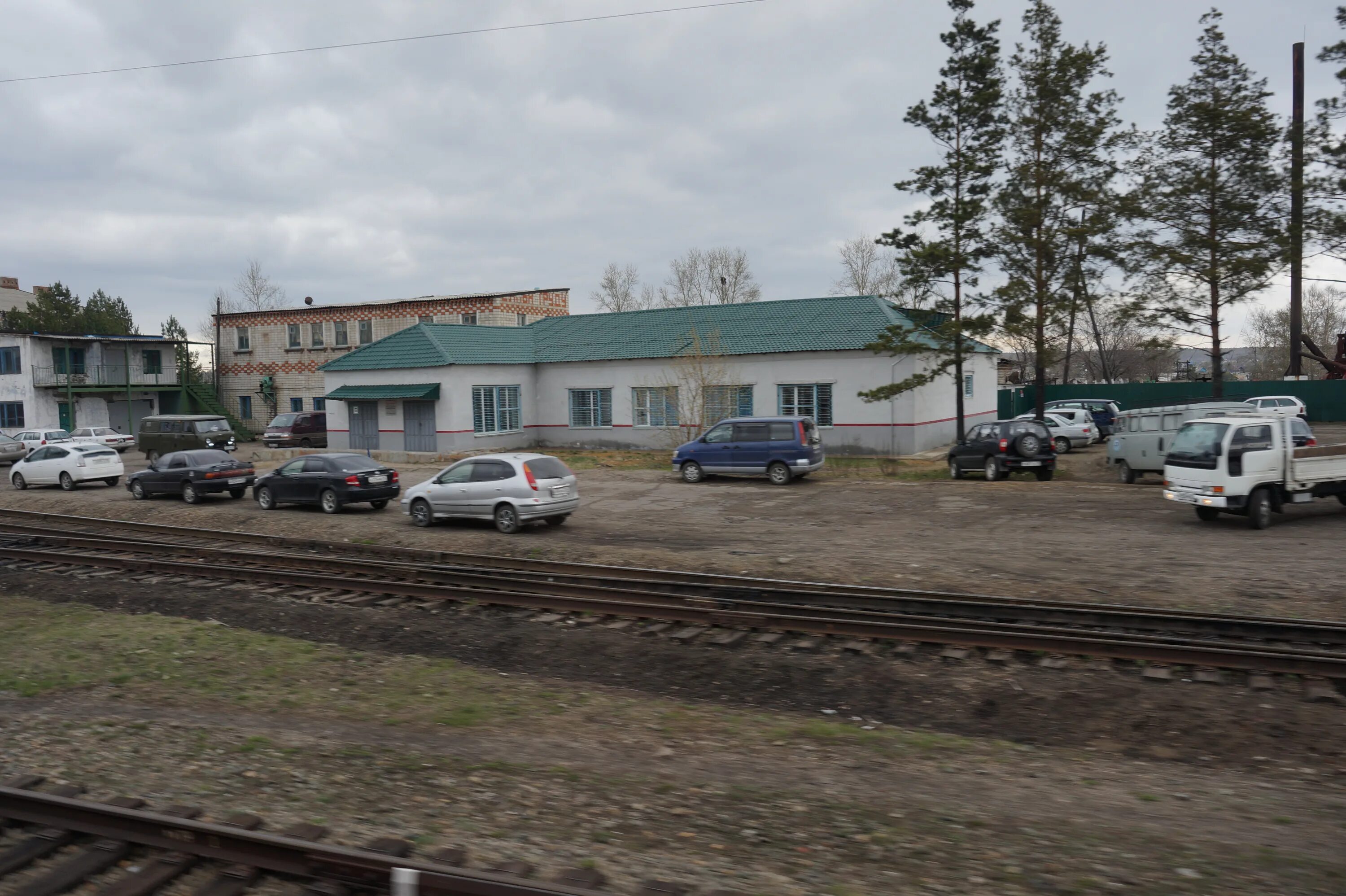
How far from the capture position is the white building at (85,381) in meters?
48.7

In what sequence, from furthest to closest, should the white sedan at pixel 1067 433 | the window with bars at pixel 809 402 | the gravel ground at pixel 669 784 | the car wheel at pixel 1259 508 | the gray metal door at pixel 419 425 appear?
the gray metal door at pixel 419 425 → the white sedan at pixel 1067 433 → the window with bars at pixel 809 402 → the car wheel at pixel 1259 508 → the gravel ground at pixel 669 784

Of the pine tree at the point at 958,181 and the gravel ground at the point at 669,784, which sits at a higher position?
the pine tree at the point at 958,181

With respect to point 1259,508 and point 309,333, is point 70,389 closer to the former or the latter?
point 309,333

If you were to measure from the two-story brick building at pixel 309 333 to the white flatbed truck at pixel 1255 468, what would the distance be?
3746cm

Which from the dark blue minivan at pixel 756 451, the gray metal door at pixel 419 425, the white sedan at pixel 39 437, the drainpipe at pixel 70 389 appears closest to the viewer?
the dark blue minivan at pixel 756 451

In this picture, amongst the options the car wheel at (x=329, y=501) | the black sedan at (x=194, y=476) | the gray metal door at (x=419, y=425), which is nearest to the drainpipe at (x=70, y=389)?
the gray metal door at (x=419, y=425)

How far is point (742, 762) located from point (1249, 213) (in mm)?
27090

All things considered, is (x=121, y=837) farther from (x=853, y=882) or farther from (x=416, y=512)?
(x=416, y=512)

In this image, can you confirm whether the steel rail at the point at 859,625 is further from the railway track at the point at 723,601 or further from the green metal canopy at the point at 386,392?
the green metal canopy at the point at 386,392

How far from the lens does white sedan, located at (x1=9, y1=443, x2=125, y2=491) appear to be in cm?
2881

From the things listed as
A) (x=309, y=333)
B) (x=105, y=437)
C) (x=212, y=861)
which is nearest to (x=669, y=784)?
(x=212, y=861)

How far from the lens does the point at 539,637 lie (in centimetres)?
1098

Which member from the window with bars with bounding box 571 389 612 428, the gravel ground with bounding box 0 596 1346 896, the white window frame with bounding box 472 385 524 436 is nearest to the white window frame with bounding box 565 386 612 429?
the window with bars with bounding box 571 389 612 428

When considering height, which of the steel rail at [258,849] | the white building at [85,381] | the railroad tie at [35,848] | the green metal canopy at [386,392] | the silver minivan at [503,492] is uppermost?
the white building at [85,381]
